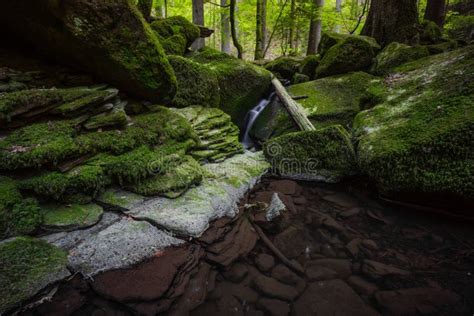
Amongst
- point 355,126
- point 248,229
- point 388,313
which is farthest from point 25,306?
point 355,126

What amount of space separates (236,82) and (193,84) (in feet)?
5.25

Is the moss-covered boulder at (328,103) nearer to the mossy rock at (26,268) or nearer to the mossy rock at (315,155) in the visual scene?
the mossy rock at (315,155)

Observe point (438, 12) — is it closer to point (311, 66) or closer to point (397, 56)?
point (397, 56)

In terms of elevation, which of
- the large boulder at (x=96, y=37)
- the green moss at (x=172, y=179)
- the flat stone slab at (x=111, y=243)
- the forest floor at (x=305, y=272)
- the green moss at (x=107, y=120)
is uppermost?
the large boulder at (x=96, y=37)

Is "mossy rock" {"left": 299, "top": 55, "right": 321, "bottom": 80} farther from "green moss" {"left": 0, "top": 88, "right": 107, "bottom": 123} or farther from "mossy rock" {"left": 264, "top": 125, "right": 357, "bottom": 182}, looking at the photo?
"green moss" {"left": 0, "top": 88, "right": 107, "bottom": 123}

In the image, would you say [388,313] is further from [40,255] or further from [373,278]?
[40,255]

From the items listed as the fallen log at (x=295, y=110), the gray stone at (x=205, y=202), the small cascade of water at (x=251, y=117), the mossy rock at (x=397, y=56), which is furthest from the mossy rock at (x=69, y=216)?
the mossy rock at (x=397, y=56)

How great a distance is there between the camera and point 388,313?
8.45ft

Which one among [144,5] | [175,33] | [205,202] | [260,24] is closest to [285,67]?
[260,24]

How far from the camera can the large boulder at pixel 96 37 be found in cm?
372

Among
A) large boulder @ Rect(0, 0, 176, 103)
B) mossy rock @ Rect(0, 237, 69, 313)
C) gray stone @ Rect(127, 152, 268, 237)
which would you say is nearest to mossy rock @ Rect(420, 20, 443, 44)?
gray stone @ Rect(127, 152, 268, 237)

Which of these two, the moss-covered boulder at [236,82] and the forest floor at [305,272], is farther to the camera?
the moss-covered boulder at [236,82]

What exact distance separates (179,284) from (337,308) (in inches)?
67.3

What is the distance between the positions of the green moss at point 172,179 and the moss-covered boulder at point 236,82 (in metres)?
3.22
